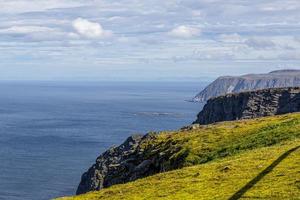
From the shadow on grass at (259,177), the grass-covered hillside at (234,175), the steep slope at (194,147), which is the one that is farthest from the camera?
the steep slope at (194,147)

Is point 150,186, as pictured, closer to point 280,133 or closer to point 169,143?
point 280,133

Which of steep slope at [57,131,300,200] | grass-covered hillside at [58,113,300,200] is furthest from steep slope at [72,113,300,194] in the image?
steep slope at [57,131,300,200]

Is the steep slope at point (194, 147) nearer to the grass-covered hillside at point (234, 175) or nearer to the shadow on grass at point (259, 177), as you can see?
the grass-covered hillside at point (234, 175)

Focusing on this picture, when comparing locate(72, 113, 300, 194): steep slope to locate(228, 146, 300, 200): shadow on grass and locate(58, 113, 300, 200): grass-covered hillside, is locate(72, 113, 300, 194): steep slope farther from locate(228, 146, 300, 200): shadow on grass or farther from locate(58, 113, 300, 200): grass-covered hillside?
locate(228, 146, 300, 200): shadow on grass

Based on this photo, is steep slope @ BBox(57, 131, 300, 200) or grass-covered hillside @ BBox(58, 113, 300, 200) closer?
steep slope @ BBox(57, 131, 300, 200)

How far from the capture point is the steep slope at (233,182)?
28.9m

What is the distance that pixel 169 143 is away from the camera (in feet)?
235

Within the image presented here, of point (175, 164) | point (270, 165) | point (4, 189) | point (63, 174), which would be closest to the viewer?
point (270, 165)

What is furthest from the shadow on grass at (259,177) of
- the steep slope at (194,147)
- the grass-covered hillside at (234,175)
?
the steep slope at (194,147)

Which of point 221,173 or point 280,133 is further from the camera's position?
point 280,133

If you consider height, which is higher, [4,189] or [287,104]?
[287,104]

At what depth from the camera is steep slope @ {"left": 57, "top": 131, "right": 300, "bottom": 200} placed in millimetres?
28859

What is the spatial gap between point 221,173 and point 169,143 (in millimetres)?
34947

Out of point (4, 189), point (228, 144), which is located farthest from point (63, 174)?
point (228, 144)
